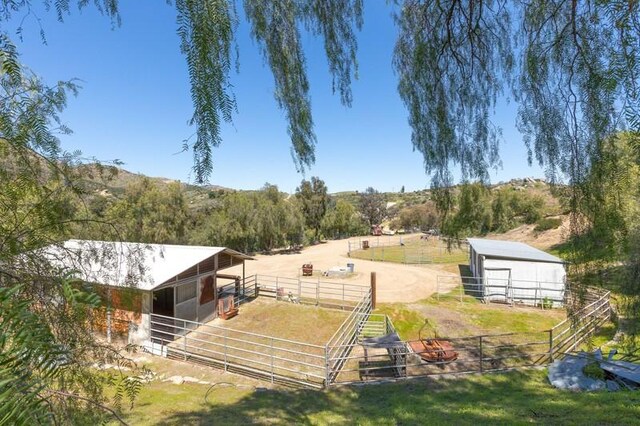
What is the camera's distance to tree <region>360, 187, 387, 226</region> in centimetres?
5622

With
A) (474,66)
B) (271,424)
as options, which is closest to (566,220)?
(474,66)

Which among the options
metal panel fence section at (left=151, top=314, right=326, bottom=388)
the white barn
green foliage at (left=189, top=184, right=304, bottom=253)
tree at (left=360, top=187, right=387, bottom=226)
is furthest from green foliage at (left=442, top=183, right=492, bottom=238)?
tree at (left=360, top=187, right=387, bottom=226)

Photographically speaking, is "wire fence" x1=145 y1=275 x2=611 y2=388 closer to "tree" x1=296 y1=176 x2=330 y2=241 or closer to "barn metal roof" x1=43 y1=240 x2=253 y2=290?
"barn metal roof" x1=43 y1=240 x2=253 y2=290

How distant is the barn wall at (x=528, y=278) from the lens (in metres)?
15.7

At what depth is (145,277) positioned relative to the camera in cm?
796

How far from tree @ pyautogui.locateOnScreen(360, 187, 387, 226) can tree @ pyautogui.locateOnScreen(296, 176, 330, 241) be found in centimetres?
1159

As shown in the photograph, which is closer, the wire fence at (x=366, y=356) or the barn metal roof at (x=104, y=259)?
the barn metal roof at (x=104, y=259)

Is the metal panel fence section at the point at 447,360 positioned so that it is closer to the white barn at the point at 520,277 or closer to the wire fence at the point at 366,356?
the wire fence at the point at 366,356

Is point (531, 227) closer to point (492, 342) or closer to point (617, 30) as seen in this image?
point (492, 342)

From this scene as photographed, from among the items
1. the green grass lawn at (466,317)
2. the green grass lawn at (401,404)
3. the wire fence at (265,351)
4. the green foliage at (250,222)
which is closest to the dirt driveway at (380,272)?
the green foliage at (250,222)

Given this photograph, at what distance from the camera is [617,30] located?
2.95 metres

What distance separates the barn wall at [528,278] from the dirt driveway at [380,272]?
3.47 metres

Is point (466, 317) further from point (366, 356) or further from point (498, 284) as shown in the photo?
point (366, 356)

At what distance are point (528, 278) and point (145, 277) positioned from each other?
16.0m
